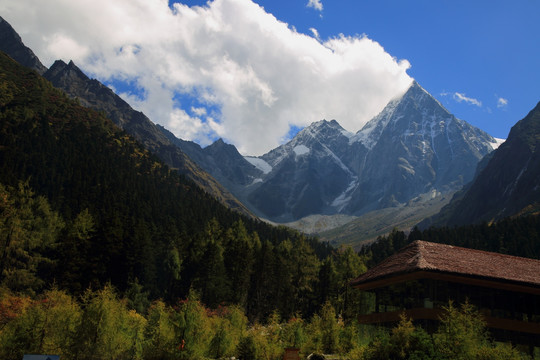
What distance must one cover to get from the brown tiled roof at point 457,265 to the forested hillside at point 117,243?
32.8 meters

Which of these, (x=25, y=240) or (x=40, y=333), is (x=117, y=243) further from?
(x=40, y=333)

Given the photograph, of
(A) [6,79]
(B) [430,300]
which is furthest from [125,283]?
(A) [6,79]

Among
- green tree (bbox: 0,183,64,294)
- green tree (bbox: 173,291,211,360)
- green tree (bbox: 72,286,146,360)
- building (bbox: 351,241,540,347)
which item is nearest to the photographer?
green tree (bbox: 72,286,146,360)

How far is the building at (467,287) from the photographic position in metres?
36.2

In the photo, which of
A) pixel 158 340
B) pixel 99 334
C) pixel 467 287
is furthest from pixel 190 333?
pixel 467 287

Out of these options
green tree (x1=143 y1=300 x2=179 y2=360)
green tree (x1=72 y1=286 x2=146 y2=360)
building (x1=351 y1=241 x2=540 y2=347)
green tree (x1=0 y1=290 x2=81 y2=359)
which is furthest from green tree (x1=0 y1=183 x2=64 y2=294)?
building (x1=351 y1=241 x2=540 y2=347)

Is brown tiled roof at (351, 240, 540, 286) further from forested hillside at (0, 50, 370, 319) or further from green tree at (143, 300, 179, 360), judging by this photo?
forested hillside at (0, 50, 370, 319)

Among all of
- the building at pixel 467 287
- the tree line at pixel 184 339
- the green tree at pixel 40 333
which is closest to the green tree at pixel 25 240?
the tree line at pixel 184 339

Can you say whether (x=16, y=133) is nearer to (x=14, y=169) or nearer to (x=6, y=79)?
(x=14, y=169)

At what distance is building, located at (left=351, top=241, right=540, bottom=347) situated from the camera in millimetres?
36156

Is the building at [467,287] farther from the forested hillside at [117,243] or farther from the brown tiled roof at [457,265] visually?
the forested hillside at [117,243]

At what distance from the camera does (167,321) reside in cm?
3453

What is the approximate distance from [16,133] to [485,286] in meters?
122

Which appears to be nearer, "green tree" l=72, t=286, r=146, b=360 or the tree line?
the tree line
